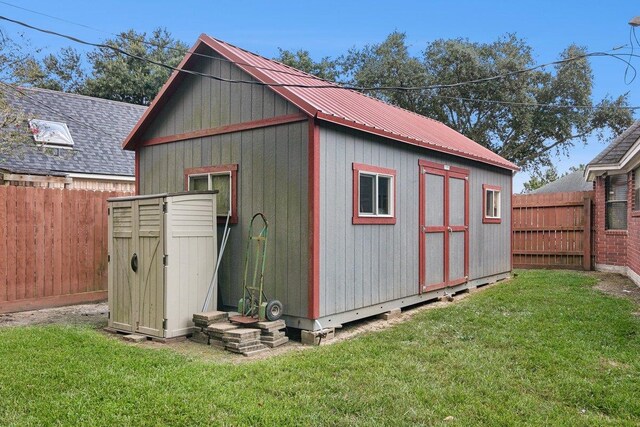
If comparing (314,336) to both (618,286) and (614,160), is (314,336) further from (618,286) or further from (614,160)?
(614,160)

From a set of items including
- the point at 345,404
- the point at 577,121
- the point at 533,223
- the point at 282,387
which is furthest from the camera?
the point at 577,121

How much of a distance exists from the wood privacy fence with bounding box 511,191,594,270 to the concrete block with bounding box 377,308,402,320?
7.57 m

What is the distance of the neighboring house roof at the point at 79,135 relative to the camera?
11.3m

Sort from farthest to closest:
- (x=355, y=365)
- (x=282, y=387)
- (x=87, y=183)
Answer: (x=87, y=183)
(x=355, y=365)
(x=282, y=387)

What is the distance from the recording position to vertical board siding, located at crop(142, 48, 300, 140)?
6441 mm

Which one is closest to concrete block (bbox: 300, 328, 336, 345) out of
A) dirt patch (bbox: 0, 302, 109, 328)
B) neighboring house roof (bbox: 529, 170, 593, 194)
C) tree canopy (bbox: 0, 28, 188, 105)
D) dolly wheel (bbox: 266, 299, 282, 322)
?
dolly wheel (bbox: 266, 299, 282, 322)

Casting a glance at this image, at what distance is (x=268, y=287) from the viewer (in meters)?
6.33

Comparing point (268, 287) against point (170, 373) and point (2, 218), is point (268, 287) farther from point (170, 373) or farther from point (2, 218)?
point (2, 218)

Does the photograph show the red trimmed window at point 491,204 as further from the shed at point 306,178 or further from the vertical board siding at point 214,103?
the vertical board siding at point 214,103

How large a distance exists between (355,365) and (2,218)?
19.6ft

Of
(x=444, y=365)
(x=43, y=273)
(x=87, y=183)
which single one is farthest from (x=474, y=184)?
(x=87, y=183)

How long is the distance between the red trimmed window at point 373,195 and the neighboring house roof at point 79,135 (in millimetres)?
7648

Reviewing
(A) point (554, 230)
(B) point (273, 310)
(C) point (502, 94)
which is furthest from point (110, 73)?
(B) point (273, 310)

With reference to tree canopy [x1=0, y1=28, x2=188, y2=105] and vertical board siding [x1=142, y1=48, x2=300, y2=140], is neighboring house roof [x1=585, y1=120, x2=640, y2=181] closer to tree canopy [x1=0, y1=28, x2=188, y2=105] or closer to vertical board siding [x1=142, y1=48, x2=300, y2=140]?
vertical board siding [x1=142, y1=48, x2=300, y2=140]
